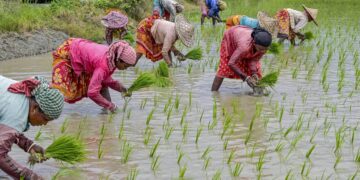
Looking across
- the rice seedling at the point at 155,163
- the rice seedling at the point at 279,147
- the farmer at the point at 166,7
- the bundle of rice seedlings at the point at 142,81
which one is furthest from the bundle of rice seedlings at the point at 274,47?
the rice seedling at the point at 155,163

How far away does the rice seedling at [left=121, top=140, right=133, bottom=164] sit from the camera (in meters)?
4.17

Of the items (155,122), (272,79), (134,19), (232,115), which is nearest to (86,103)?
(155,122)

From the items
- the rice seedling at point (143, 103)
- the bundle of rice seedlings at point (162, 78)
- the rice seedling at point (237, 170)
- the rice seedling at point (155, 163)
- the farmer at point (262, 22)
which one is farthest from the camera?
the farmer at point (262, 22)

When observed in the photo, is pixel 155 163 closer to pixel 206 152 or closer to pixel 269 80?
pixel 206 152

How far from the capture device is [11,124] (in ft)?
11.0

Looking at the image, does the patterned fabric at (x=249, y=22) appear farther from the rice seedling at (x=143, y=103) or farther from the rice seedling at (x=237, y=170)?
the rice seedling at (x=237, y=170)

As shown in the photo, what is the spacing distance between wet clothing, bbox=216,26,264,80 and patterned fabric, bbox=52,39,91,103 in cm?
176

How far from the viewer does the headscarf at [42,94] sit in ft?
11.1

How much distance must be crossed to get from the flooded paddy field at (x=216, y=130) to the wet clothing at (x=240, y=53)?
27cm

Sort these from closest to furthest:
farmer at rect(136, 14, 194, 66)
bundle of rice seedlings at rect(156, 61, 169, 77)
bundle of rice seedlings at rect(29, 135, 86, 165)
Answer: bundle of rice seedlings at rect(29, 135, 86, 165), bundle of rice seedlings at rect(156, 61, 169, 77), farmer at rect(136, 14, 194, 66)

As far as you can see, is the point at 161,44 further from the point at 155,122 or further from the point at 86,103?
the point at 155,122

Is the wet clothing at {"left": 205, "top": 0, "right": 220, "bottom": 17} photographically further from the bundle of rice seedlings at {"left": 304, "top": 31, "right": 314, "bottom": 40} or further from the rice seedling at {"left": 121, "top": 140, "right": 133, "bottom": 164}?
the rice seedling at {"left": 121, "top": 140, "right": 133, "bottom": 164}

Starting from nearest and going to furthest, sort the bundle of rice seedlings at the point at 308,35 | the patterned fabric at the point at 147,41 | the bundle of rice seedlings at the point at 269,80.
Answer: the bundle of rice seedlings at the point at 269,80 → the patterned fabric at the point at 147,41 → the bundle of rice seedlings at the point at 308,35

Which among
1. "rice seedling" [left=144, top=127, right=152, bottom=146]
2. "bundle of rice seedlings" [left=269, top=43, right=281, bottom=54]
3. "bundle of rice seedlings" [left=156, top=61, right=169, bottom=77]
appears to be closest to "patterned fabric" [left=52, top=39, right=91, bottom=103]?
"rice seedling" [left=144, top=127, right=152, bottom=146]
